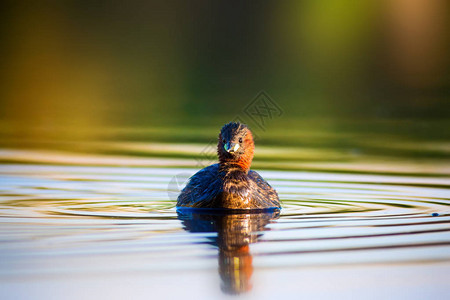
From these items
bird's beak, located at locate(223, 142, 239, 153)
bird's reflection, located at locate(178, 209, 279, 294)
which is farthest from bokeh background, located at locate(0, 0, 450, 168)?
bird's reflection, located at locate(178, 209, 279, 294)

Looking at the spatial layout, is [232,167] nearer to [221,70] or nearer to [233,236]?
[233,236]

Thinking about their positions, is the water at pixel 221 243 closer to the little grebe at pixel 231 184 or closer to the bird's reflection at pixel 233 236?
the bird's reflection at pixel 233 236

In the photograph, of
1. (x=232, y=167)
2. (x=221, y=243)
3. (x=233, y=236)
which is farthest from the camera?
(x=232, y=167)

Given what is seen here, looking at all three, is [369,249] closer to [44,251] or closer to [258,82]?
[44,251]

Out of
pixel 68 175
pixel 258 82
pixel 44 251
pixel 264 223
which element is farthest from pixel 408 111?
pixel 44 251

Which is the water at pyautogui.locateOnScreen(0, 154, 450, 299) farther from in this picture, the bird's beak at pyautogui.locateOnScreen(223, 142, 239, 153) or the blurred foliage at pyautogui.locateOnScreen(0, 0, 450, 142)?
the blurred foliage at pyautogui.locateOnScreen(0, 0, 450, 142)

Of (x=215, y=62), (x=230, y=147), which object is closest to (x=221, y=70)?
(x=215, y=62)
